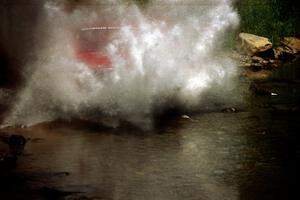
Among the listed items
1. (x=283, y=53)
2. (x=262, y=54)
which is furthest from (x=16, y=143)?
(x=283, y=53)

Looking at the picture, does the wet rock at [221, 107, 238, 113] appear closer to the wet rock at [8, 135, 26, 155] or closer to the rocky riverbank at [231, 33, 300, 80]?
the wet rock at [8, 135, 26, 155]

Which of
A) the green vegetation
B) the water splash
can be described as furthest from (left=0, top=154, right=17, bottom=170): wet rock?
the green vegetation

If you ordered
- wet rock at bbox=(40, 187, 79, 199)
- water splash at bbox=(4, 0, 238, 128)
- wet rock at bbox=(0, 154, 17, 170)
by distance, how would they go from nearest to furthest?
wet rock at bbox=(40, 187, 79, 199) → wet rock at bbox=(0, 154, 17, 170) → water splash at bbox=(4, 0, 238, 128)

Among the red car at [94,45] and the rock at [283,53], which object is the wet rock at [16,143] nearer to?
the red car at [94,45]

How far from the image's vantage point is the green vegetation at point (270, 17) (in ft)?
77.7

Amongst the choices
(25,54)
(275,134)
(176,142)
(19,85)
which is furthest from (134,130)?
(25,54)

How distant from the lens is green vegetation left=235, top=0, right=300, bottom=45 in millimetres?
23692

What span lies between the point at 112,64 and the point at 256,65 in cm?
959

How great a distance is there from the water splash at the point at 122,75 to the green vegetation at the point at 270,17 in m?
10.8

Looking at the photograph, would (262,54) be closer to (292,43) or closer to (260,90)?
(292,43)

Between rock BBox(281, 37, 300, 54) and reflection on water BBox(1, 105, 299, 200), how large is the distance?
12.7 m

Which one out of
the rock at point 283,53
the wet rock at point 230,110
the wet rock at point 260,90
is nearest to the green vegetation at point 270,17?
the rock at point 283,53

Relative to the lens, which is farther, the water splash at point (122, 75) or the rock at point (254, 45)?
the rock at point (254, 45)

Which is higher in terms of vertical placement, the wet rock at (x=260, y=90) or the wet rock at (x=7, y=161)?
the wet rock at (x=7, y=161)
